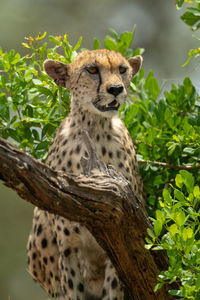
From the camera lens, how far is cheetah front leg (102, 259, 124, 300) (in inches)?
167

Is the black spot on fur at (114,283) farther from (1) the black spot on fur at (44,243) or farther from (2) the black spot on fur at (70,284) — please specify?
(1) the black spot on fur at (44,243)

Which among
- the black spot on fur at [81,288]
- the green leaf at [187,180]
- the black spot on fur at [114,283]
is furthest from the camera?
the black spot on fur at [81,288]

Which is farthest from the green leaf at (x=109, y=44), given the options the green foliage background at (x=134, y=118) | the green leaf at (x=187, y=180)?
the green leaf at (x=187, y=180)

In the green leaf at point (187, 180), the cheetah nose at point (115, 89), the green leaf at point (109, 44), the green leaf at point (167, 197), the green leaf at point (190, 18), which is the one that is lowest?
the green leaf at point (167, 197)

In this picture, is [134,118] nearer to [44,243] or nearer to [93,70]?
[93,70]

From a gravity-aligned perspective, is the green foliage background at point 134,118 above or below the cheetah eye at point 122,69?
below

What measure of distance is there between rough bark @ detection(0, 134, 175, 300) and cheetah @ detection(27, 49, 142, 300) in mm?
491

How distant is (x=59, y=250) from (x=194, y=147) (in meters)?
1.05

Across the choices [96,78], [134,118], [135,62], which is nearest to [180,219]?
[96,78]

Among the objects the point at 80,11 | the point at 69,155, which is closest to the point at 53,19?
the point at 80,11

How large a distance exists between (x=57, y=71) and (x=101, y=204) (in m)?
1.40

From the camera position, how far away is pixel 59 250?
4395 millimetres

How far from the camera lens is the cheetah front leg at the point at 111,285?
4.23 m

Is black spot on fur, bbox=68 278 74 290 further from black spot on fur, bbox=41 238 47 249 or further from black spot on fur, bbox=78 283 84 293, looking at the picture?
black spot on fur, bbox=41 238 47 249
